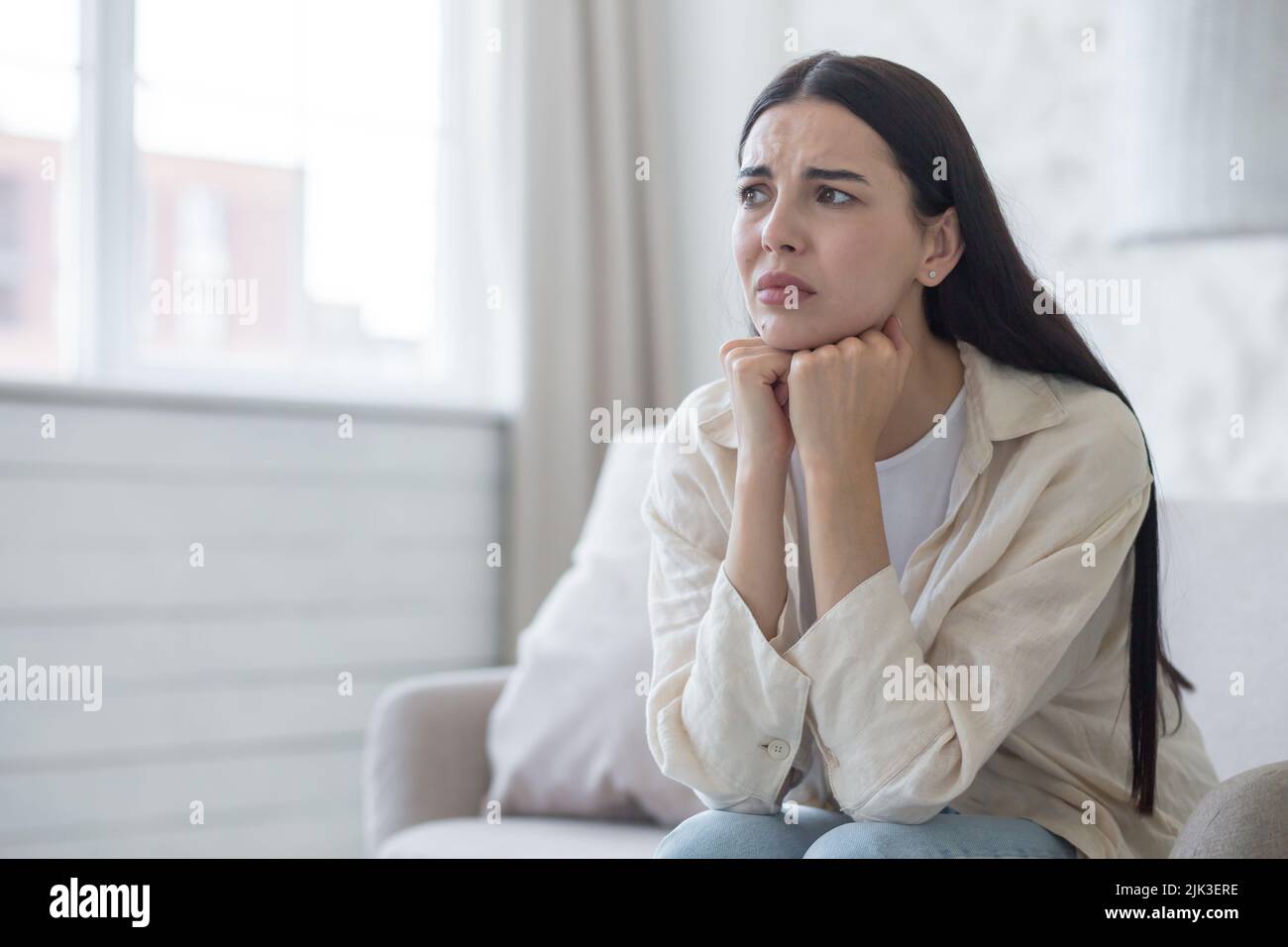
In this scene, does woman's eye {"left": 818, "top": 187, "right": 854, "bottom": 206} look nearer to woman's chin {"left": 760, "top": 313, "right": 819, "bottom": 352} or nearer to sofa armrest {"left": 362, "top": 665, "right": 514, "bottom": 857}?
woman's chin {"left": 760, "top": 313, "right": 819, "bottom": 352}

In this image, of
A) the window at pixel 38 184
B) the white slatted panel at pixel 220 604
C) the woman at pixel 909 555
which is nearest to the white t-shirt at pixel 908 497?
the woman at pixel 909 555

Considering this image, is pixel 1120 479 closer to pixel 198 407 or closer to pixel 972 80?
pixel 972 80

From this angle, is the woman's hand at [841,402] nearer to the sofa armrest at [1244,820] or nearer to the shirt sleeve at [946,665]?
the shirt sleeve at [946,665]

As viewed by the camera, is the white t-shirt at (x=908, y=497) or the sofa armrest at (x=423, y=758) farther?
the sofa armrest at (x=423, y=758)

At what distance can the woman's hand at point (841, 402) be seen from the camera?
1112 mm

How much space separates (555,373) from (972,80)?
3.34 feet

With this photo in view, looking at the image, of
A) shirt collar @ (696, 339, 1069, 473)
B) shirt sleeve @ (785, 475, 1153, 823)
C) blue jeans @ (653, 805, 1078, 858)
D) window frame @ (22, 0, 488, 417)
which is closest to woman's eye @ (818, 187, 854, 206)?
shirt collar @ (696, 339, 1069, 473)

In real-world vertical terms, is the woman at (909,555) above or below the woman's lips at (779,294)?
below

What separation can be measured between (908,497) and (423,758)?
85 centimetres

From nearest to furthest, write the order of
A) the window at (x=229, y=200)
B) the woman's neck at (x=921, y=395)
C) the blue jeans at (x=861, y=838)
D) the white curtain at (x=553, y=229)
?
the blue jeans at (x=861, y=838) < the woman's neck at (x=921, y=395) < the window at (x=229, y=200) < the white curtain at (x=553, y=229)

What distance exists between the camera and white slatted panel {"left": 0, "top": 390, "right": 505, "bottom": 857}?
212cm

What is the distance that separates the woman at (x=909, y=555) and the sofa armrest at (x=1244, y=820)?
0.16 m

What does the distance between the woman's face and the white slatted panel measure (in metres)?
1.45
